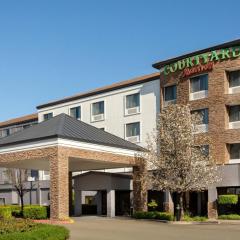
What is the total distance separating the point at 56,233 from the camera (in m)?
20.6

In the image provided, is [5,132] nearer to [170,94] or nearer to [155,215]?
[170,94]

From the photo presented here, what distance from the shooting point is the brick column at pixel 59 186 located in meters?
33.7

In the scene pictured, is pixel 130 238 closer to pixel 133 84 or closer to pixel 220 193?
pixel 220 193

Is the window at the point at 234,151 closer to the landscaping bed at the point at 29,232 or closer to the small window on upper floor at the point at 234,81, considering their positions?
the small window on upper floor at the point at 234,81

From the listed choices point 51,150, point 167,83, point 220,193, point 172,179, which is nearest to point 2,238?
point 51,150

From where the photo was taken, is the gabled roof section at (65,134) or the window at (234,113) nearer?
the gabled roof section at (65,134)

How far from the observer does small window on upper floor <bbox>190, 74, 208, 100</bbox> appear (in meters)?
44.9

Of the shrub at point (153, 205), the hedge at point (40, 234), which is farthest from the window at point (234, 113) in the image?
the hedge at point (40, 234)

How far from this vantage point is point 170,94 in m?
48.2

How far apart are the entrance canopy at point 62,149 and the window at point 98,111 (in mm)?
16048

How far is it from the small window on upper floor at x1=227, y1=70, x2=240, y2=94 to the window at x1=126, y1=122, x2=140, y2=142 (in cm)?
1223

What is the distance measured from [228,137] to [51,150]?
16.8 metres

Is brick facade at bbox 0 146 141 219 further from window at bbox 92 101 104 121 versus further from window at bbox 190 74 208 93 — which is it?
window at bbox 92 101 104 121

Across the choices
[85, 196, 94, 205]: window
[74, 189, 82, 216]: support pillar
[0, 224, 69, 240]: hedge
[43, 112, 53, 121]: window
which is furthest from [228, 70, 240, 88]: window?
[43, 112, 53, 121]: window
